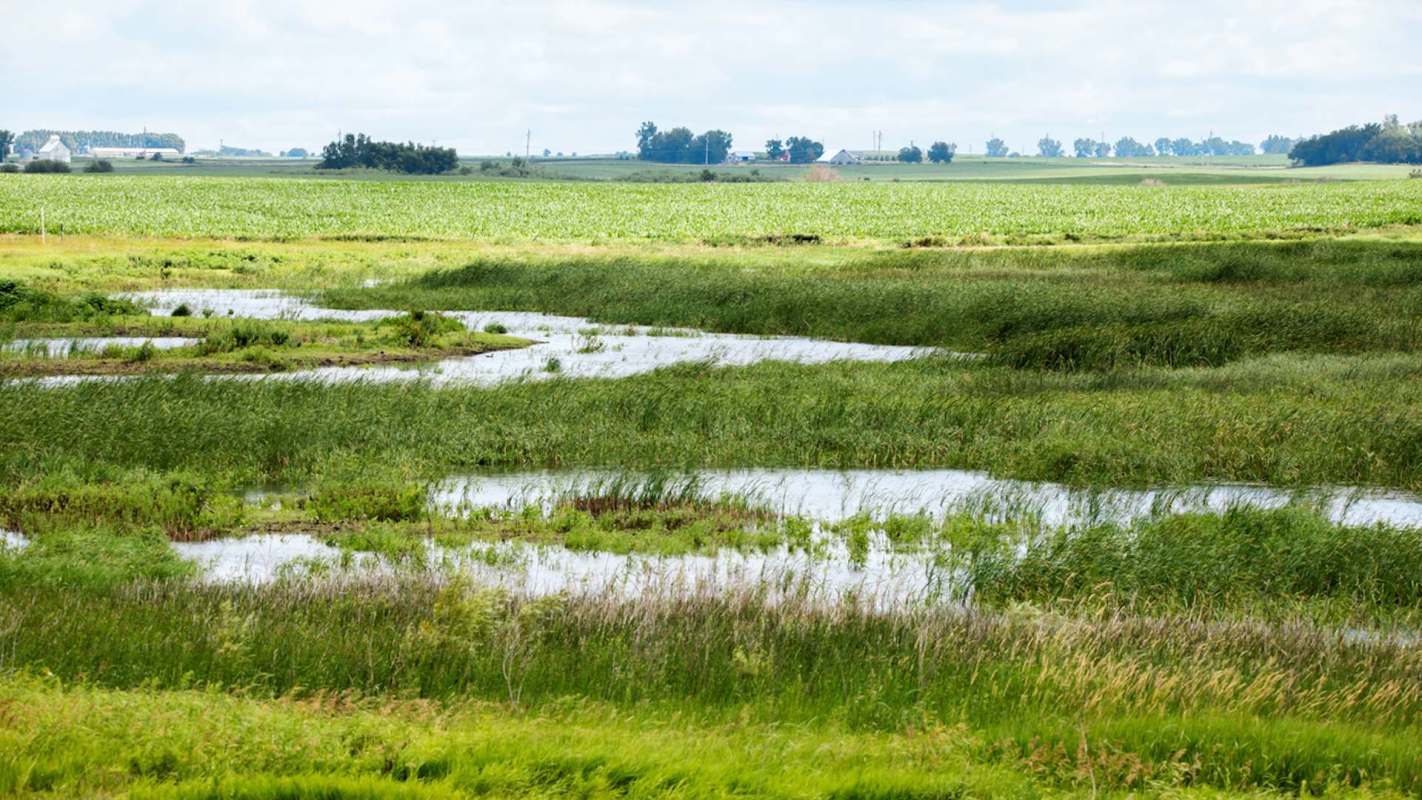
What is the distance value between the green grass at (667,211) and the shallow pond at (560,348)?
3263cm

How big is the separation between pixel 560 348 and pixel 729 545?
Result: 801 inches

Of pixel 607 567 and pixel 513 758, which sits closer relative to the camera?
pixel 513 758

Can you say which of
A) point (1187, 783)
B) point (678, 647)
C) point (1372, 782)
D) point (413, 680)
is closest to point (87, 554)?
point (413, 680)

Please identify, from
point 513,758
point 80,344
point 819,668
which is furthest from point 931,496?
point 80,344

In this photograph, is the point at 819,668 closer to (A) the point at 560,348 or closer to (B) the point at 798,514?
(B) the point at 798,514

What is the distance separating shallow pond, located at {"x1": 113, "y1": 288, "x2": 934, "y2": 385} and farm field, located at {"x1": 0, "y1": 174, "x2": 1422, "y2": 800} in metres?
0.28

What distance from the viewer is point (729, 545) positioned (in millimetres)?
16922

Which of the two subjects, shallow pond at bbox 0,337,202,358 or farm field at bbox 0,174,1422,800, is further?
shallow pond at bbox 0,337,202,358

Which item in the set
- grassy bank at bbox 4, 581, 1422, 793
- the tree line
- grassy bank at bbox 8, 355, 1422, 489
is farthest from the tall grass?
the tree line

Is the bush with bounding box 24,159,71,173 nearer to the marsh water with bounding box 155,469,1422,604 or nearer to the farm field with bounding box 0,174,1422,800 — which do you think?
the farm field with bounding box 0,174,1422,800

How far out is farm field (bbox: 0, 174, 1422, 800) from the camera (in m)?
8.62

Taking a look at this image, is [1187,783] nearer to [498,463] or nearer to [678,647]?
[678,647]

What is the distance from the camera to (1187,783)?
28.6 ft

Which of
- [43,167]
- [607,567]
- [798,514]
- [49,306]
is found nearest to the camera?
[607,567]
